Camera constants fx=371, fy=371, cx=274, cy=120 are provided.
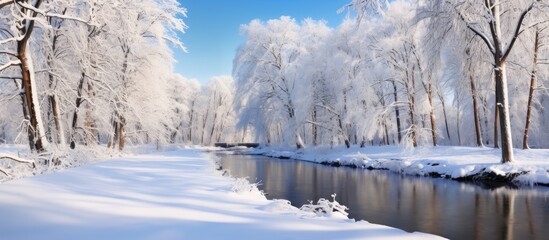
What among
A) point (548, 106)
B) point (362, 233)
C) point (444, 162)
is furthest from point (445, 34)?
point (548, 106)

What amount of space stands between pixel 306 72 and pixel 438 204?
2102cm

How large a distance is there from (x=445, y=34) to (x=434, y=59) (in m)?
1.44

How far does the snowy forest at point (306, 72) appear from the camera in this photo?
1237 centimetres

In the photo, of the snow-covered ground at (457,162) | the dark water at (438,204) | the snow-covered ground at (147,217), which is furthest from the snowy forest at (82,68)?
the snow-covered ground at (457,162)

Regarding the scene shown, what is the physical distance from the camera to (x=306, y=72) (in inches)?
1187

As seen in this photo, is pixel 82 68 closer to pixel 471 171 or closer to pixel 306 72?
pixel 471 171

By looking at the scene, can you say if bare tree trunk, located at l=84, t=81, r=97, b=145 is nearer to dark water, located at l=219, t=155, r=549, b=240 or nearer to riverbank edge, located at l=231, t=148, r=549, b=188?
dark water, located at l=219, t=155, r=549, b=240

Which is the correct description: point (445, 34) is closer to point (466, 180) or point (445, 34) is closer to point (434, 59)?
point (434, 59)

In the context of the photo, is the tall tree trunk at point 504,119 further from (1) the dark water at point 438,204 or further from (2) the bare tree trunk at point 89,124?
(2) the bare tree trunk at point 89,124

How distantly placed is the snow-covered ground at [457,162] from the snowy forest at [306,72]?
818 millimetres

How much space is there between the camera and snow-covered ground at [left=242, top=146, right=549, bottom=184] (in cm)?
1352

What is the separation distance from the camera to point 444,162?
17.0m

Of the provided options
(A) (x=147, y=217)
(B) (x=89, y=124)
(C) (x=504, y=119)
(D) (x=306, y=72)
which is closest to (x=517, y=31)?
(C) (x=504, y=119)

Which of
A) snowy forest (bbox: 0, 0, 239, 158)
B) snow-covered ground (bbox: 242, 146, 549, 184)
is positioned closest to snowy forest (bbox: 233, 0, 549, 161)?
snow-covered ground (bbox: 242, 146, 549, 184)
